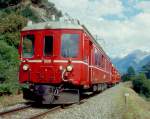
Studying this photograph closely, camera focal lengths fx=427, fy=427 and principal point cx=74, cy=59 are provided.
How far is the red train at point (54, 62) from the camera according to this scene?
53.9 feet

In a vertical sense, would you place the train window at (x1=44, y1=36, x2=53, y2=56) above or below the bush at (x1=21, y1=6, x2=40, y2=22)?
below

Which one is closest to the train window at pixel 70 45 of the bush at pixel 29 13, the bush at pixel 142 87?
the bush at pixel 29 13

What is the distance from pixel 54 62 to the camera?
16531 mm

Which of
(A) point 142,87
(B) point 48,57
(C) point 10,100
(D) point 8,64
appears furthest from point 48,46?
(A) point 142,87

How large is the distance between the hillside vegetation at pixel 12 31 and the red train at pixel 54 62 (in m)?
3.22

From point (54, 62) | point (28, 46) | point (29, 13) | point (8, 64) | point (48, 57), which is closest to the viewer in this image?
point (54, 62)

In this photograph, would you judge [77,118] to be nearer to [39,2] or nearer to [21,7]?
[21,7]

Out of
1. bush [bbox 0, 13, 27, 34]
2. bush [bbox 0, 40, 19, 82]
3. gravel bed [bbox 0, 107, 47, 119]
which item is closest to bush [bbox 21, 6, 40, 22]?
bush [bbox 0, 13, 27, 34]

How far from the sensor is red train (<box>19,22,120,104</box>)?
16.4 m

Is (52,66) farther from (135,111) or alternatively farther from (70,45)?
(135,111)

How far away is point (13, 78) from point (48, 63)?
612 cm

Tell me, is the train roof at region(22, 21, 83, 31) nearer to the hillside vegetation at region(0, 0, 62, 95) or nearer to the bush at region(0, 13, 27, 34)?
the hillside vegetation at region(0, 0, 62, 95)

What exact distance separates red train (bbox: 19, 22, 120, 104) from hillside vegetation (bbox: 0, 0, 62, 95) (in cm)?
322

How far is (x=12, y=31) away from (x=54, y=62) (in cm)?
1540
